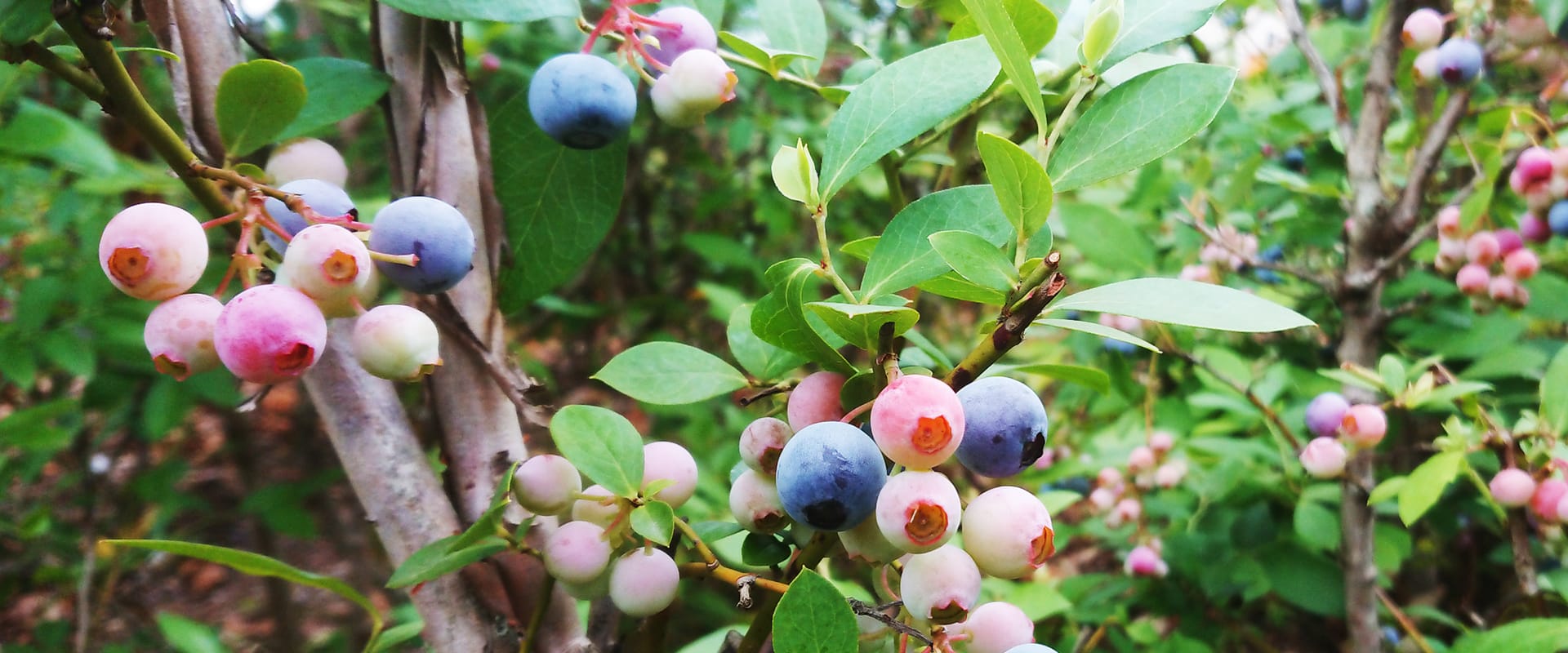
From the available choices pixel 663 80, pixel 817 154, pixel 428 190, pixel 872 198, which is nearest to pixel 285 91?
pixel 428 190

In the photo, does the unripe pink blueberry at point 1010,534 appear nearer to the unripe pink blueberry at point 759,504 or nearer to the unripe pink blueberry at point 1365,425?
the unripe pink blueberry at point 759,504

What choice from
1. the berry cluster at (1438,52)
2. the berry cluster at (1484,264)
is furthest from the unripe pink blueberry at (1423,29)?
the berry cluster at (1484,264)

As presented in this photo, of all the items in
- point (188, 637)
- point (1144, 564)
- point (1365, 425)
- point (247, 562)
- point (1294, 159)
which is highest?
point (247, 562)

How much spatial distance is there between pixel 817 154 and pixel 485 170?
3.93 feet

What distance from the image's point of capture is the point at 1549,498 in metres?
0.81

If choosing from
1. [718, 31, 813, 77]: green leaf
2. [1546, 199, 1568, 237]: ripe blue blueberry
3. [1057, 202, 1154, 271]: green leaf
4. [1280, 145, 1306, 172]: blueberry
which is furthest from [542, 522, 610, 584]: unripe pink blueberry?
[1280, 145, 1306, 172]: blueberry

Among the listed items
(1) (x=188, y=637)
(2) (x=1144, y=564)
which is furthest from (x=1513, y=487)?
(1) (x=188, y=637)

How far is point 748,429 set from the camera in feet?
1.54

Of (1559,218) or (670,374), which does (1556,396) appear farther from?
(670,374)

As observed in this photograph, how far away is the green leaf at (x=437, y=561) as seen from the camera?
475 millimetres

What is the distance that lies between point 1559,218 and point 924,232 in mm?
1112

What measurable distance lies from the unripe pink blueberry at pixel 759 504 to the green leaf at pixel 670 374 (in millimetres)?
54

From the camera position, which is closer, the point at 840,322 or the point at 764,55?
the point at 840,322

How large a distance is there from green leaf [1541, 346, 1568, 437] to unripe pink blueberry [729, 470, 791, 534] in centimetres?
74
